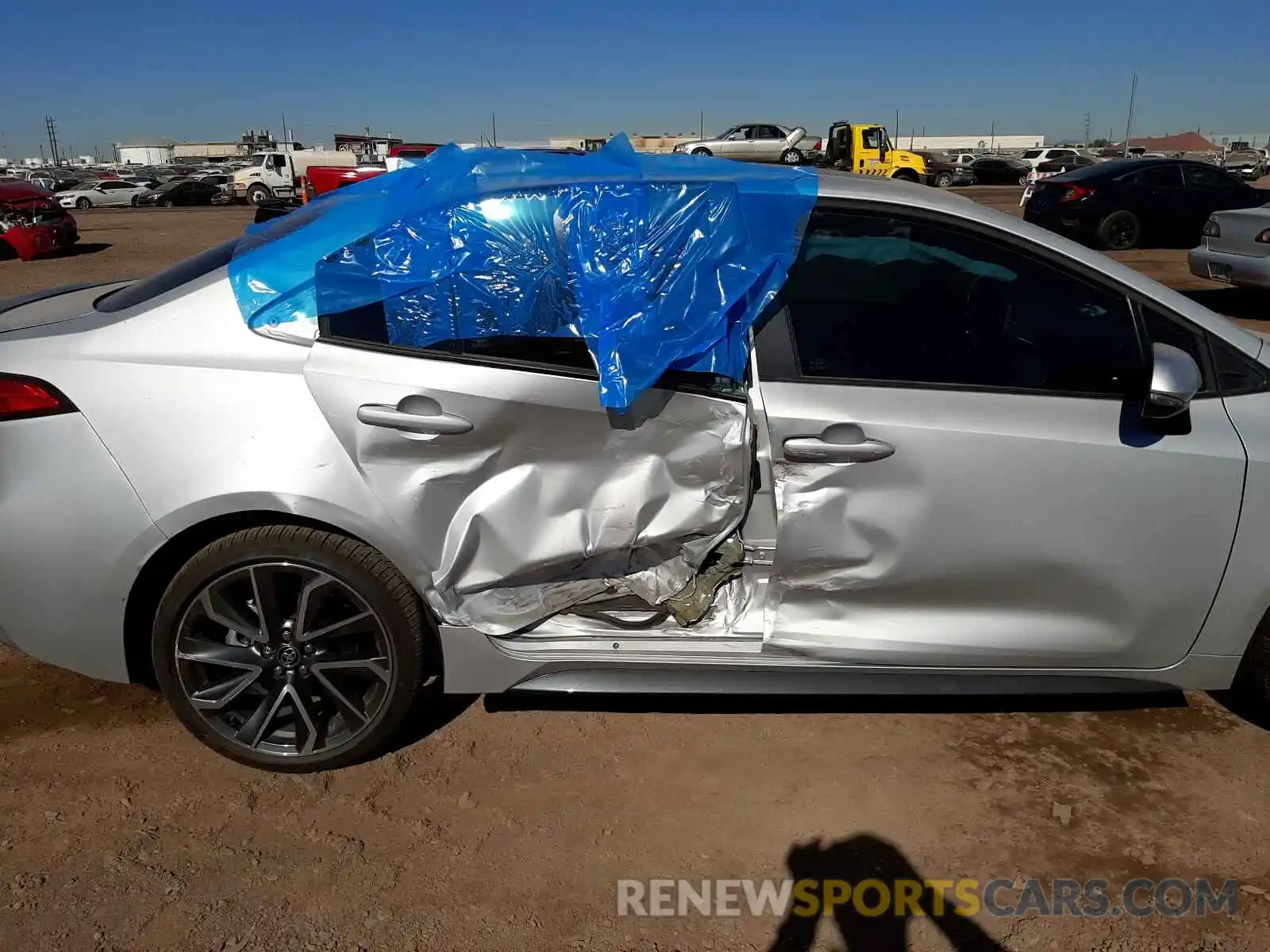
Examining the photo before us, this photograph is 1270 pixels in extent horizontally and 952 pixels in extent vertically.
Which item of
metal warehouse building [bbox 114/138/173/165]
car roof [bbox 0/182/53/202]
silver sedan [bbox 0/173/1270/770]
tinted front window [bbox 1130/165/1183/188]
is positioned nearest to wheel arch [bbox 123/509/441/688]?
silver sedan [bbox 0/173/1270/770]

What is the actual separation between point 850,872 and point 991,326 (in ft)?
5.25

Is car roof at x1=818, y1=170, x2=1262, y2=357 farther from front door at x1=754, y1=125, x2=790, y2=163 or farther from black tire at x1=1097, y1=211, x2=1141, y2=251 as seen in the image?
front door at x1=754, y1=125, x2=790, y2=163

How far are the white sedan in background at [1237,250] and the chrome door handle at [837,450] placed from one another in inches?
343

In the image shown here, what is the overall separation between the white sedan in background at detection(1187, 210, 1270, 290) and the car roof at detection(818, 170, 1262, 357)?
7.81m

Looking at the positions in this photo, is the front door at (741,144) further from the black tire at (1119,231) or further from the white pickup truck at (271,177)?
the black tire at (1119,231)

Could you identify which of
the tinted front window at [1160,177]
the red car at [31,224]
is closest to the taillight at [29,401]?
the red car at [31,224]

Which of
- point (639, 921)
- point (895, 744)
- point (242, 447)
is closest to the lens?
point (639, 921)

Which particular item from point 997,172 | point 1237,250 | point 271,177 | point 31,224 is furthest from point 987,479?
point 997,172

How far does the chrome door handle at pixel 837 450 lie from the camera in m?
2.54

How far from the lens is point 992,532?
8.55ft

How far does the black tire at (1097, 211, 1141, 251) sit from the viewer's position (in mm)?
15773

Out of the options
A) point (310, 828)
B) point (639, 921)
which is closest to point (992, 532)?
point (639, 921)

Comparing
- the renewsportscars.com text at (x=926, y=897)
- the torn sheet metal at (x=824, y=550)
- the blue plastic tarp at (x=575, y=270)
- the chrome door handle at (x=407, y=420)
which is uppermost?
the blue plastic tarp at (x=575, y=270)

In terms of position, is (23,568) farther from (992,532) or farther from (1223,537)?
(1223,537)
